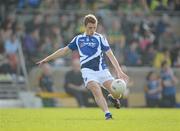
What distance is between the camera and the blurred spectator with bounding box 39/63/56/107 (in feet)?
90.9

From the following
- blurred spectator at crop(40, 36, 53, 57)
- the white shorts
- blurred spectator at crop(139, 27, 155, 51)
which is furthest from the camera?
blurred spectator at crop(139, 27, 155, 51)

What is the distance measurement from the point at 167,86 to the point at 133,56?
6.24ft

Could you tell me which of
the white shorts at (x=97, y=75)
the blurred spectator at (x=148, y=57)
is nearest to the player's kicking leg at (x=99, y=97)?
the white shorts at (x=97, y=75)

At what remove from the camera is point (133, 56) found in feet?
97.4

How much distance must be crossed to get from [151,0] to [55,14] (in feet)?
15.0

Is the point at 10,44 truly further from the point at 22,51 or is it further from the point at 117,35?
the point at 117,35

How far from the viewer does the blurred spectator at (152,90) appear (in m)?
28.5

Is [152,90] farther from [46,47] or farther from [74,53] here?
[46,47]

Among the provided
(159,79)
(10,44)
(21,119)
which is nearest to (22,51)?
(10,44)

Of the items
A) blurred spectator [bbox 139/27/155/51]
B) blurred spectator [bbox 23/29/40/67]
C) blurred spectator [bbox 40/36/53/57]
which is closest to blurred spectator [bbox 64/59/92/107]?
blurred spectator [bbox 40/36/53/57]

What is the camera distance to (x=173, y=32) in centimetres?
3161

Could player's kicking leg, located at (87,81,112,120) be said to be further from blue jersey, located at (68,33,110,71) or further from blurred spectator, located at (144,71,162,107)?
blurred spectator, located at (144,71,162,107)

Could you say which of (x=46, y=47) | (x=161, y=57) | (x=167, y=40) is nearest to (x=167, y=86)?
(x=161, y=57)

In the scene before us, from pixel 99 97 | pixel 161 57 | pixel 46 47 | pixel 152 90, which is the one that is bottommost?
pixel 152 90
